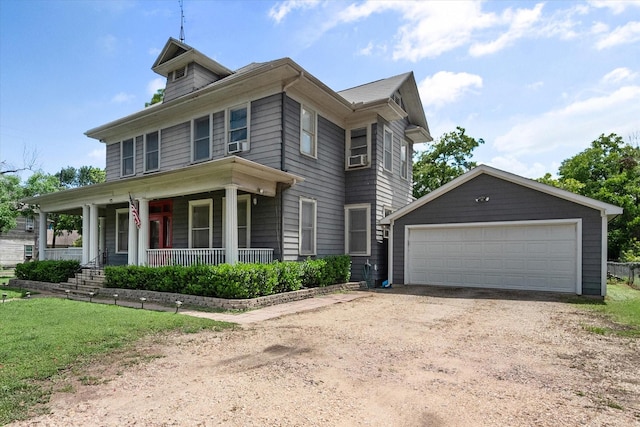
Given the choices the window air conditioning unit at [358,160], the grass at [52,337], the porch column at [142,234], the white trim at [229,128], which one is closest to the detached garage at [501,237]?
the window air conditioning unit at [358,160]

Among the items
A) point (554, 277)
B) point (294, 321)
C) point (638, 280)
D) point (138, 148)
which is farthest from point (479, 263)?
point (138, 148)

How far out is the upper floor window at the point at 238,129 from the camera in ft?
37.9

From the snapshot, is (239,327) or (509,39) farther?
(509,39)

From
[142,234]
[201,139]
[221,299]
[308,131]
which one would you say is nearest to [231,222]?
[221,299]

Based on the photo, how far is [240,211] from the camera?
11.7 m

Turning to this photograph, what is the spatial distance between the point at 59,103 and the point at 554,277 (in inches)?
884

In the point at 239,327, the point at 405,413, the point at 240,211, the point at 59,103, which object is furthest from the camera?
the point at 59,103

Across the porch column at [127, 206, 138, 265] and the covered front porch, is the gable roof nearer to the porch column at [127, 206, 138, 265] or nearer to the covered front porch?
the covered front porch

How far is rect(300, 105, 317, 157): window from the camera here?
38.5 feet

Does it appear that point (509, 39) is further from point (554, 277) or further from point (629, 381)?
point (629, 381)

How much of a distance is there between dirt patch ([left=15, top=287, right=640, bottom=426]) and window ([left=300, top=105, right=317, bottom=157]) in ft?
21.3

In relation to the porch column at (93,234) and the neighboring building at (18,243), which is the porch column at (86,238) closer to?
the porch column at (93,234)

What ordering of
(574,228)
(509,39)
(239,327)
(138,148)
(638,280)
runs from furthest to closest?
(138,148) → (638,280) → (574,228) → (509,39) → (239,327)

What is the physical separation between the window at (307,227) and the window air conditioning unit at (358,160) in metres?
2.46
